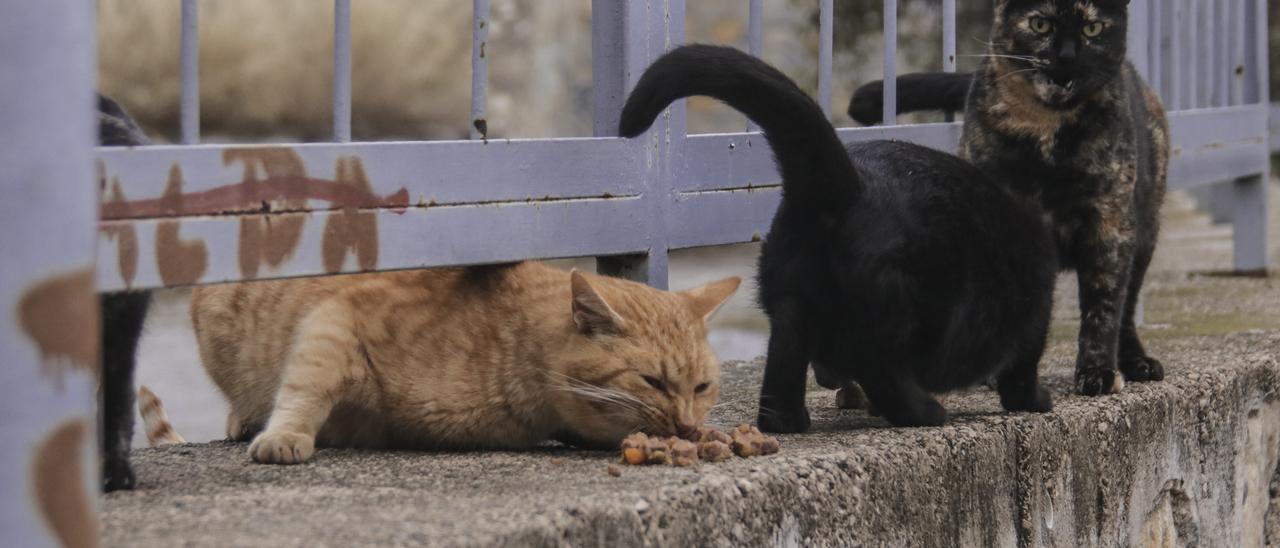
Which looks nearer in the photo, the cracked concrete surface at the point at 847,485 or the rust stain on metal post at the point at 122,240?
the cracked concrete surface at the point at 847,485

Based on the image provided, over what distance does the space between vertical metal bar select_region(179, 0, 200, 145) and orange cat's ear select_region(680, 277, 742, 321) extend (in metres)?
0.83

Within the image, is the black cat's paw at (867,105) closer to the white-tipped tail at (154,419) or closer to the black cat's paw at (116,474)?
the white-tipped tail at (154,419)

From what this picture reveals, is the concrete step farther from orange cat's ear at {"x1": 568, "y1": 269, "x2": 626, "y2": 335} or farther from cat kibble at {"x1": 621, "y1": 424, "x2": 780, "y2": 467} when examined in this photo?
orange cat's ear at {"x1": 568, "y1": 269, "x2": 626, "y2": 335}

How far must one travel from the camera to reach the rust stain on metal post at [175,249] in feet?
6.01

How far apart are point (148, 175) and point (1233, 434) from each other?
7.89ft

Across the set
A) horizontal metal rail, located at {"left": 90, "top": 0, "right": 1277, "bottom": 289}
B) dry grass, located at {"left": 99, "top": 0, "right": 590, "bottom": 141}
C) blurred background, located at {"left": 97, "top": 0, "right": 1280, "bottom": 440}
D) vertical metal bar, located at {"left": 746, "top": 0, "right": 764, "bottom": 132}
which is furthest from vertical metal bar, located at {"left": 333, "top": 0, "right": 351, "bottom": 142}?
dry grass, located at {"left": 99, "top": 0, "right": 590, "bottom": 141}

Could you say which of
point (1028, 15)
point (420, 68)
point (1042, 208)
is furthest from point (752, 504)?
point (420, 68)

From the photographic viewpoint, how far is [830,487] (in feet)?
6.57

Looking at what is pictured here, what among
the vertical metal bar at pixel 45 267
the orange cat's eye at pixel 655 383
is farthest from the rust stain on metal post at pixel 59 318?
the orange cat's eye at pixel 655 383

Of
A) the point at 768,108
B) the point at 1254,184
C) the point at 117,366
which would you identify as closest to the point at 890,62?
the point at 768,108

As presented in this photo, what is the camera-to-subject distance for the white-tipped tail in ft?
9.07

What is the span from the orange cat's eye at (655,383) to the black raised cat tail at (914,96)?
60.3 inches

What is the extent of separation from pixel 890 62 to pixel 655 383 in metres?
1.40

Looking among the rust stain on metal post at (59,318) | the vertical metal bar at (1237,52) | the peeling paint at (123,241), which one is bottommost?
the rust stain on metal post at (59,318)
